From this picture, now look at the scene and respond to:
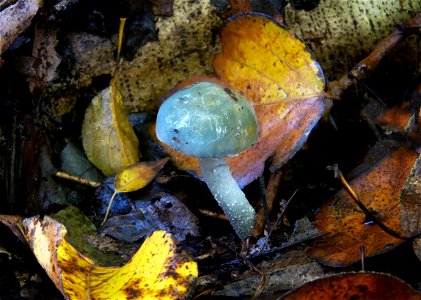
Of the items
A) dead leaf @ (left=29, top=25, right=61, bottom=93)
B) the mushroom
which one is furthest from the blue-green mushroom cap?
dead leaf @ (left=29, top=25, right=61, bottom=93)

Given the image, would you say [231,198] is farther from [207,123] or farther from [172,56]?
[172,56]

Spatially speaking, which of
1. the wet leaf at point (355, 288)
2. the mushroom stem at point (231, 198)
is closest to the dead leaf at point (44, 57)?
the mushroom stem at point (231, 198)

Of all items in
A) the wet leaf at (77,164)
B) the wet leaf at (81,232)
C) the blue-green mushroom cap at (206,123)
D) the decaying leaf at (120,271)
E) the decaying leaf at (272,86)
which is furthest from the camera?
the wet leaf at (77,164)

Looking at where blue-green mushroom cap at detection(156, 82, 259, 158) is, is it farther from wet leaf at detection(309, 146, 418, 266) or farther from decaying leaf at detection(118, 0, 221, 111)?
decaying leaf at detection(118, 0, 221, 111)

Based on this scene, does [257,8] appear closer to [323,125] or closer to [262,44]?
[262,44]

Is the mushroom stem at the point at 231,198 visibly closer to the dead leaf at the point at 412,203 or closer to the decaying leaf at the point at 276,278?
the decaying leaf at the point at 276,278

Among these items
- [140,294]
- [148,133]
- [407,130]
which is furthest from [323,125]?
[140,294]
